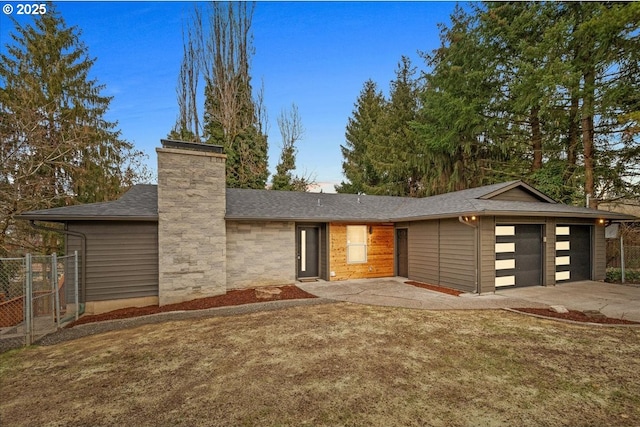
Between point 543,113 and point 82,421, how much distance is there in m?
16.7

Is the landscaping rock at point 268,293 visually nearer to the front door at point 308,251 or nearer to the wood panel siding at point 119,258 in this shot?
the front door at point 308,251

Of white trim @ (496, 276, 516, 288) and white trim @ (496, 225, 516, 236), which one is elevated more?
white trim @ (496, 225, 516, 236)

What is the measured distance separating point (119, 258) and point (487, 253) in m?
10.0

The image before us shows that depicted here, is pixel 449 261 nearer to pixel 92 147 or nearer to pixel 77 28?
pixel 92 147

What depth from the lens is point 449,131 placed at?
53.1 ft

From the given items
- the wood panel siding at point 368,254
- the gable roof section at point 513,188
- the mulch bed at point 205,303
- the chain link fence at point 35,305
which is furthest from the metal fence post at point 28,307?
the gable roof section at point 513,188

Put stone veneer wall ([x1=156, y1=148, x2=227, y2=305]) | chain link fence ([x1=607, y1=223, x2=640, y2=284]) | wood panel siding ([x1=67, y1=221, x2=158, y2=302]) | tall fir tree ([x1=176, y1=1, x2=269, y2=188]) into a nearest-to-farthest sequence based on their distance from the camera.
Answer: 1. wood panel siding ([x1=67, y1=221, x2=158, y2=302])
2. stone veneer wall ([x1=156, y1=148, x2=227, y2=305])
3. chain link fence ([x1=607, y1=223, x2=640, y2=284])
4. tall fir tree ([x1=176, y1=1, x2=269, y2=188])

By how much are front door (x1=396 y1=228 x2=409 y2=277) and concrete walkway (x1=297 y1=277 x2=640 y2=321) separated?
164 cm

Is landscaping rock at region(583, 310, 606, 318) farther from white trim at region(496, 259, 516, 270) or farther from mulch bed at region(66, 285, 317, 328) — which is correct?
mulch bed at region(66, 285, 317, 328)

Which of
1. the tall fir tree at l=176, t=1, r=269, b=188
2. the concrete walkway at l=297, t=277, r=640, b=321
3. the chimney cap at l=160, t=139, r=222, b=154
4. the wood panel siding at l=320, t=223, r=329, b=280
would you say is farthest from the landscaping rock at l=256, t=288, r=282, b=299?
the tall fir tree at l=176, t=1, r=269, b=188

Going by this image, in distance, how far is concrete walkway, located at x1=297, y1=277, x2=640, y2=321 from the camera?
6.84 metres

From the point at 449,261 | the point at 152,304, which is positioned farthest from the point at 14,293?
the point at 449,261

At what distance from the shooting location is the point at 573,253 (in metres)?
9.94

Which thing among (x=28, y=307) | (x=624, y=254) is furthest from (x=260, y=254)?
(x=624, y=254)
